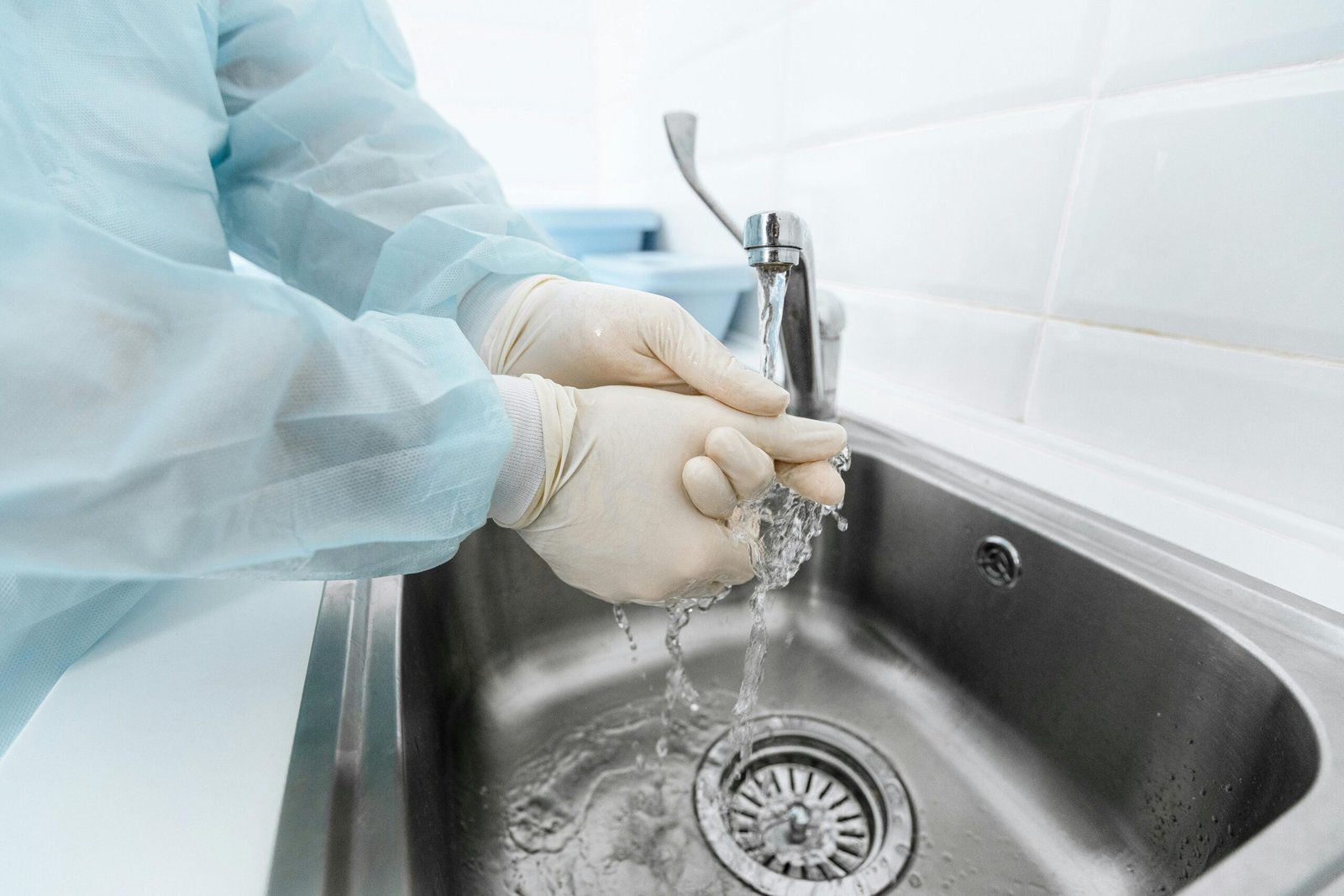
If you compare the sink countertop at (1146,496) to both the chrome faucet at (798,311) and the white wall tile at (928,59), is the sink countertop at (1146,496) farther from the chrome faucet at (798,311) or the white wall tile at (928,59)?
the white wall tile at (928,59)

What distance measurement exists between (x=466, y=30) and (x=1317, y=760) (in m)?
1.69

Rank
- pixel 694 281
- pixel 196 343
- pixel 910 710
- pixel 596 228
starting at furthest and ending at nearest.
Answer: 1. pixel 596 228
2. pixel 694 281
3. pixel 910 710
4. pixel 196 343

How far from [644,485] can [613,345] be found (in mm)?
112

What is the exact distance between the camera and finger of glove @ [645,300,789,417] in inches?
15.7

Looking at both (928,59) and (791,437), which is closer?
(791,437)

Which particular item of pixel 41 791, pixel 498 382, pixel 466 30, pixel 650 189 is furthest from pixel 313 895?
pixel 466 30

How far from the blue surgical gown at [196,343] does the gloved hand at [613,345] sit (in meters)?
0.06

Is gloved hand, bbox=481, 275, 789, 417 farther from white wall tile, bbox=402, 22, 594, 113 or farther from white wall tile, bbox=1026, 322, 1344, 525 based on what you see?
white wall tile, bbox=402, 22, 594, 113

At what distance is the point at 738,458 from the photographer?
368 mm

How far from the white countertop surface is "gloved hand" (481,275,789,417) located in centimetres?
23

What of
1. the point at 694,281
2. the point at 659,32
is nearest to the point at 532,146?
the point at 659,32

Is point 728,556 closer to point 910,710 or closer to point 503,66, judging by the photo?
point 910,710

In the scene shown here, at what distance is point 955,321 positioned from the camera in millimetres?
648

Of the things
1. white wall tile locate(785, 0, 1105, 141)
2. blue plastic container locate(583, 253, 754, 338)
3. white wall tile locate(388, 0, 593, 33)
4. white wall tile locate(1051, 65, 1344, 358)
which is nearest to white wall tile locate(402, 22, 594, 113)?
white wall tile locate(388, 0, 593, 33)
